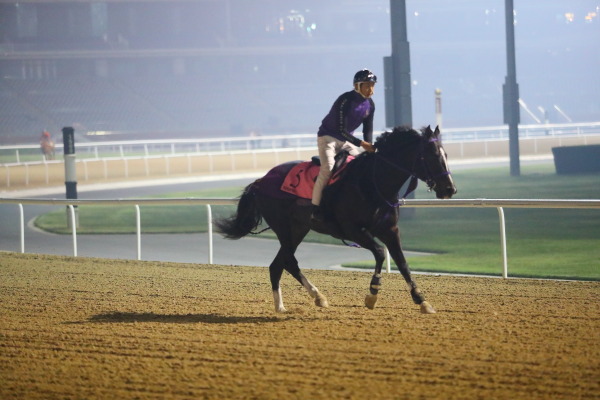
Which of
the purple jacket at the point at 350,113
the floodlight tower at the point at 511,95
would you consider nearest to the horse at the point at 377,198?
the purple jacket at the point at 350,113

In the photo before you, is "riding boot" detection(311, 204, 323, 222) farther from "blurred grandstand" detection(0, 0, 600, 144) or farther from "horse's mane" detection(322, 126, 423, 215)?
"blurred grandstand" detection(0, 0, 600, 144)

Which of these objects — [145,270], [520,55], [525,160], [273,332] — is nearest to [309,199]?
[273,332]

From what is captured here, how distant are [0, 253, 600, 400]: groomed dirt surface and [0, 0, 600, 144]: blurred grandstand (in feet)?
123

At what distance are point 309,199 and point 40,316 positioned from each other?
7.57 ft

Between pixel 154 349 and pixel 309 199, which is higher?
pixel 309 199

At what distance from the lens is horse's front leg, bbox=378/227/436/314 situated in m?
7.17

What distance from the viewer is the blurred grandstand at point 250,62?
53.3m

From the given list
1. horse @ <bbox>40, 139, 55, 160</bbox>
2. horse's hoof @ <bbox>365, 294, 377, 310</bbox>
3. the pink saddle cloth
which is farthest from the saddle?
horse @ <bbox>40, 139, 55, 160</bbox>

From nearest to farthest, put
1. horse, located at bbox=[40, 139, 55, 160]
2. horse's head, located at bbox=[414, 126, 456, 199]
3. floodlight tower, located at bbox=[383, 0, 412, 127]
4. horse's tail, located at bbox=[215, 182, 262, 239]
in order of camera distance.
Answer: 1. horse's head, located at bbox=[414, 126, 456, 199]
2. horse's tail, located at bbox=[215, 182, 262, 239]
3. floodlight tower, located at bbox=[383, 0, 412, 127]
4. horse, located at bbox=[40, 139, 55, 160]

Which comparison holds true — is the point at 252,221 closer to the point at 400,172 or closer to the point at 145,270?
the point at 400,172

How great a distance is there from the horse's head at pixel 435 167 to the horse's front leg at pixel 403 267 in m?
0.46

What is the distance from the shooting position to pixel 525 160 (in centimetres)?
3350

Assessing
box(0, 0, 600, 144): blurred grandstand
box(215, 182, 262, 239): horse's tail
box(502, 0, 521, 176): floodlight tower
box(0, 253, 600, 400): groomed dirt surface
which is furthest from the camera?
box(0, 0, 600, 144): blurred grandstand

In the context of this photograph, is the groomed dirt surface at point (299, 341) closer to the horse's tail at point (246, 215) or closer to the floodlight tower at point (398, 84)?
the horse's tail at point (246, 215)
